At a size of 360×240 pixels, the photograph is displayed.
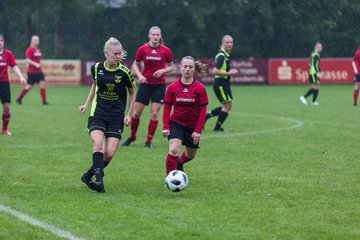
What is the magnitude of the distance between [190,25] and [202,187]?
3992 centimetres

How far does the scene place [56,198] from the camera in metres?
9.18

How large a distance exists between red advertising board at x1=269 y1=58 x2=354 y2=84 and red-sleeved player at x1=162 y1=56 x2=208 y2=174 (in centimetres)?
3288

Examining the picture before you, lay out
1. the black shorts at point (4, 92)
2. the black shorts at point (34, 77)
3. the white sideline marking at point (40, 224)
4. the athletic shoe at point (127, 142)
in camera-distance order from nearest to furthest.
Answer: the white sideline marking at point (40, 224) → the athletic shoe at point (127, 142) → the black shorts at point (4, 92) → the black shorts at point (34, 77)

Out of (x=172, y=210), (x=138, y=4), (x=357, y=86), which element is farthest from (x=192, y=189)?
(x=138, y=4)

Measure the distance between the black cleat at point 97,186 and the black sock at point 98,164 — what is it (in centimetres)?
7

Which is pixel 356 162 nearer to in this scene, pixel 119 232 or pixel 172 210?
pixel 172 210

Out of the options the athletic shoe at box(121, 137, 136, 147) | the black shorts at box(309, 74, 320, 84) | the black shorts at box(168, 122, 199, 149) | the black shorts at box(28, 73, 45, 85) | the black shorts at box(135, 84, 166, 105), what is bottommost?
the black shorts at box(28, 73, 45, 85)

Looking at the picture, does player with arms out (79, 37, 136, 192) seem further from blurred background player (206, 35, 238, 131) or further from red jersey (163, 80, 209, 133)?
blurred background player (206, 35, 238, 131)

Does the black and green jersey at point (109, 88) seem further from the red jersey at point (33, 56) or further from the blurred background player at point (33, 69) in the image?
the red jersey at point (33, 56)

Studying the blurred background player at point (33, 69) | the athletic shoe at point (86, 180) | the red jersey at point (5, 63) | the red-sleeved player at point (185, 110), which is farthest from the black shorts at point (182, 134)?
the blurred background player at point (33, 69)

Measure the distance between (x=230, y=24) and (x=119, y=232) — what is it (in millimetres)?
43712

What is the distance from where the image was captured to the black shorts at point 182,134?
10.1 m

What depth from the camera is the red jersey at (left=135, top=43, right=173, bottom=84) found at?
1488 cm

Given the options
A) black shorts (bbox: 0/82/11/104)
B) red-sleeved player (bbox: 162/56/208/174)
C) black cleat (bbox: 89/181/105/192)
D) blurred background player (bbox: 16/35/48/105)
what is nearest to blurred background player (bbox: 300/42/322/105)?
blurred background player (bbox: 16/35/48/105)
